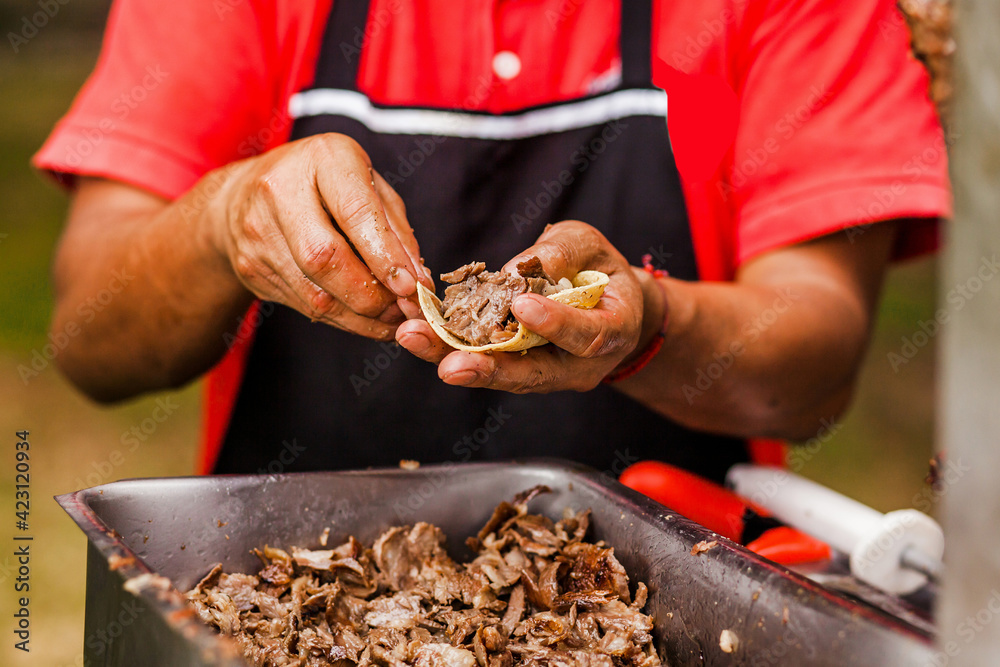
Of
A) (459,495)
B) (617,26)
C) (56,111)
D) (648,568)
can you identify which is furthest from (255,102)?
(56,111)

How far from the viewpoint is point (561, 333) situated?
3.58ft

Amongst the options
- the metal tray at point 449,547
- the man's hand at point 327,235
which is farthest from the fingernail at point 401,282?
the metal tray at point 449,547

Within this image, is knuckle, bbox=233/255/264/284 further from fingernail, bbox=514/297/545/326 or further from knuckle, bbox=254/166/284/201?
fingernail, bbox=514/297/545/326

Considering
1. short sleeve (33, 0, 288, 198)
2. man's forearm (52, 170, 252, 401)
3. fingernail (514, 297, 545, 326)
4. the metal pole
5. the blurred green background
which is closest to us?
the metal pole

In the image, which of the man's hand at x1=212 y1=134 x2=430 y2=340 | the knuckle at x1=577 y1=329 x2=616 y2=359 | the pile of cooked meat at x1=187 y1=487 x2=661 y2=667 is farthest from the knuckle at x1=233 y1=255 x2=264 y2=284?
the knuckle at x1=577 y1=329 x2=616 y2=359

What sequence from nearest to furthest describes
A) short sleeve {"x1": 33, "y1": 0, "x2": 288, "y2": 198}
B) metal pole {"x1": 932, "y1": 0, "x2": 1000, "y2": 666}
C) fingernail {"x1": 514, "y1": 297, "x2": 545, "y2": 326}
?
metal pole {"x1": 932, "y1": 0, "x2": 1000, "y2": 666}
fingernail {"x1": 514, "y1": 297, "x2": 545, "y2": 326}
short sleeve {"x1": 33, "y1": 0, "x2": 288, "y2": 198}

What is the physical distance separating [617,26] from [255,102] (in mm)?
906

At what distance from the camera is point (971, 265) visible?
514 mm

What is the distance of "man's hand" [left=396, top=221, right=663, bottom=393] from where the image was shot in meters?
1.09

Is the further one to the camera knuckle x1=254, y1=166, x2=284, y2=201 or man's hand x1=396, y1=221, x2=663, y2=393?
knuckle x1=254, y1=166, x2=284, y2=201

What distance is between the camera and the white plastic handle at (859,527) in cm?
134

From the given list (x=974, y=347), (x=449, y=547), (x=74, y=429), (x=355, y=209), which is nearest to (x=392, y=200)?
(x=355, y=209)

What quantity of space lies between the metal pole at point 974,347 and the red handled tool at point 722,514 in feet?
2.81

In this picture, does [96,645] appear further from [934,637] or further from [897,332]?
[897,332]
